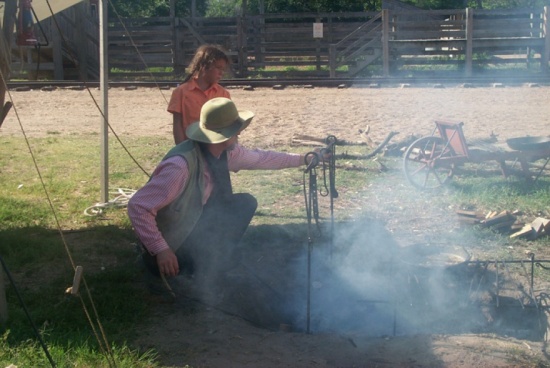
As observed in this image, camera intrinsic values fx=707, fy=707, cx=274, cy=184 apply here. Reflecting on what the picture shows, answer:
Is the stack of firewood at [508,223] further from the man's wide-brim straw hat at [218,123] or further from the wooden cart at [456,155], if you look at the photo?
the man's wide-brim straw hat at [218,123]

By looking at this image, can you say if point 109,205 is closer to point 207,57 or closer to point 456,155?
point 207,57

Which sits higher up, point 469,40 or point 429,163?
point 469,40

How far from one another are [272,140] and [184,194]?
22.1ft

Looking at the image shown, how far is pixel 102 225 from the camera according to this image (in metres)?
6.79

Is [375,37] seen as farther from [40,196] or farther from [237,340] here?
[237,340]

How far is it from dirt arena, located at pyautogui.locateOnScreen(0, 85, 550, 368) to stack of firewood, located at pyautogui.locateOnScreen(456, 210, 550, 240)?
78.4 inches

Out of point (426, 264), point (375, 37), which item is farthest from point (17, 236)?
point (375, 37)

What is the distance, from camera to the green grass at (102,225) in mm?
4406

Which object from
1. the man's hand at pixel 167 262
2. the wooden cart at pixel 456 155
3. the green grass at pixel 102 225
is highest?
the wooden cart at pixel 456 155

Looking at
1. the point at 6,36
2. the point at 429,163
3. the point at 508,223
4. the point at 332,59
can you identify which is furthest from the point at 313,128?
the point at 332,59

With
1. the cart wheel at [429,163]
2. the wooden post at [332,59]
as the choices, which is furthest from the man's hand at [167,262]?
the wooden post at [332,59]

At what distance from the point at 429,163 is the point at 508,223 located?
5.91ft

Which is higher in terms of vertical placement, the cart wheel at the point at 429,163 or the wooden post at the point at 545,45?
the wooden post at the point at 545,45

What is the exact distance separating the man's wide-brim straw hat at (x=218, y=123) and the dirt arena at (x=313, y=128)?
1224mm
